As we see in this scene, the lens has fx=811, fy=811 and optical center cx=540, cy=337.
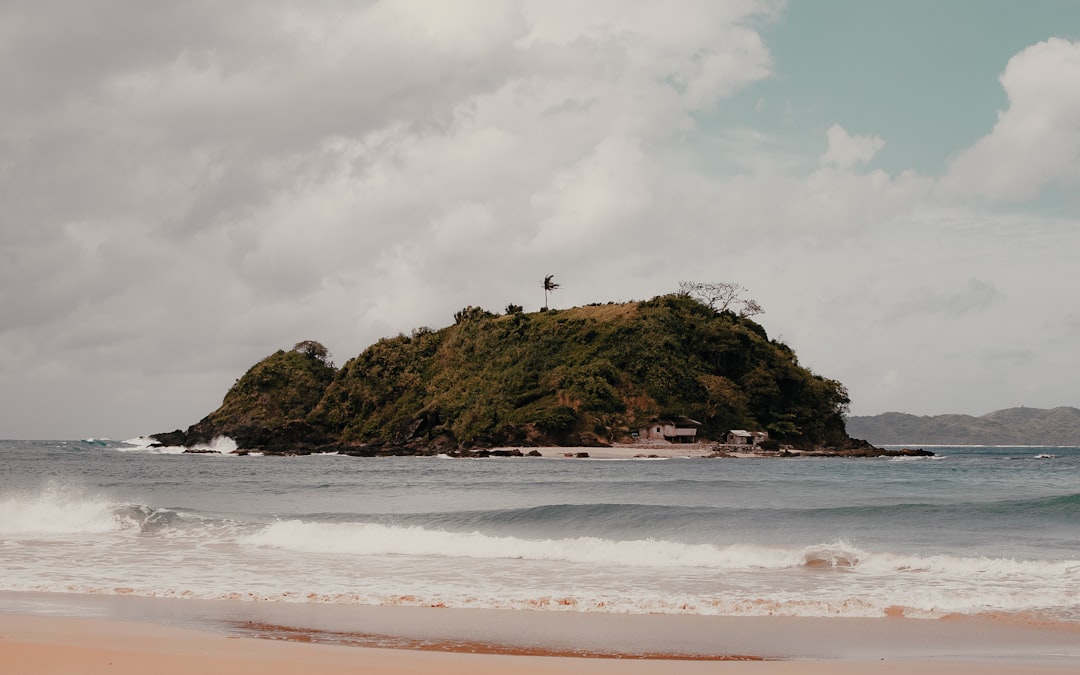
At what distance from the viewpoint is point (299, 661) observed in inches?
327

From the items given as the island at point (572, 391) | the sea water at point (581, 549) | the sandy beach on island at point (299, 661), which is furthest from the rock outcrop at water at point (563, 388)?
the sandy beach on island at point (299, 661)

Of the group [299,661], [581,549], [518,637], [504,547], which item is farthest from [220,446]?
[299,661]

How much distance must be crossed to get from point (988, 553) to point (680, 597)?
28.4 ft

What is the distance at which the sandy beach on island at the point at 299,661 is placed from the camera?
7.91m

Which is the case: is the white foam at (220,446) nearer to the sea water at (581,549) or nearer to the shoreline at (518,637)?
the sea water at (581,549)

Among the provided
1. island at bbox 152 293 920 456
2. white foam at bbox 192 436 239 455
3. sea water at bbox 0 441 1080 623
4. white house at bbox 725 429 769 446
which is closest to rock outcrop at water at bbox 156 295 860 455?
island at bbox 152 293 920 456

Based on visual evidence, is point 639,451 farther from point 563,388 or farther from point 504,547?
point 504,547

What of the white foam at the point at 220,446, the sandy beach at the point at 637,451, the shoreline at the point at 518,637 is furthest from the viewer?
the white foam at the point at 220,446

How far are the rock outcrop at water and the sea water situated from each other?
6780 cm

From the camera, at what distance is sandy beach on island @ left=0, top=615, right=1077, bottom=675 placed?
25.9ft

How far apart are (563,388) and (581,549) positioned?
284 feet

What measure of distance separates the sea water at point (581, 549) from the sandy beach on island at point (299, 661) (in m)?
3.47

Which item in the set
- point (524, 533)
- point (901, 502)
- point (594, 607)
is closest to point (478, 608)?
point (594, 607)

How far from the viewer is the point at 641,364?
347 feet
